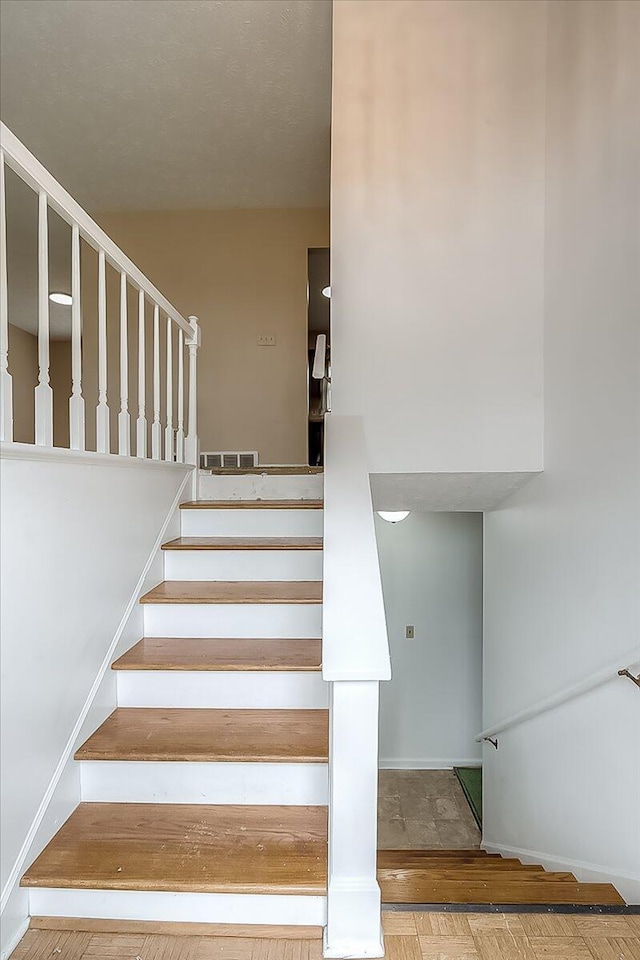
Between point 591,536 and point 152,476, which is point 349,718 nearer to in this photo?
point 591,536

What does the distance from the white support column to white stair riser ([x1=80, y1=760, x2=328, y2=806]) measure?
1.12 ft

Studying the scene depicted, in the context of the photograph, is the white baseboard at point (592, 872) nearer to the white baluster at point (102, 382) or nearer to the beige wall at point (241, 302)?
the white baluster at point (102, 382)

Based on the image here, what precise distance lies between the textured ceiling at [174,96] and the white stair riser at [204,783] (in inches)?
126

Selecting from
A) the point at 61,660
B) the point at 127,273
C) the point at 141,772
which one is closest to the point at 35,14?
the point at 127,273

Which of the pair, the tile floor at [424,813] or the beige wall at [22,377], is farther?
the beige wall at [22,377]

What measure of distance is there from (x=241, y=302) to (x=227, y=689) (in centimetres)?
363

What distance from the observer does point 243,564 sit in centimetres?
256

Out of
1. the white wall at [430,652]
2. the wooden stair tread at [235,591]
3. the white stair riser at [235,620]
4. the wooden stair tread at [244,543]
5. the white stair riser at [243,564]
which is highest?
the wooden stair tread at [244,543]

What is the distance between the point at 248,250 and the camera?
16.2 ft

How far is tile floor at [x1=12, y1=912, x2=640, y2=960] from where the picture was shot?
1.35 metres

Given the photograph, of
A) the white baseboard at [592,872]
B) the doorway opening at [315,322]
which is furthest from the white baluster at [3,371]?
the doorway opening at [315,322]

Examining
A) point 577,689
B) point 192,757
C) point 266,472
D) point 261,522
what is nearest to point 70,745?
point 192,757

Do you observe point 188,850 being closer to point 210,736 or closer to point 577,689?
point 210,736

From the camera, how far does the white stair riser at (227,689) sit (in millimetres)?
1979
